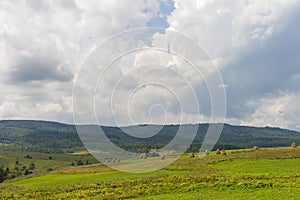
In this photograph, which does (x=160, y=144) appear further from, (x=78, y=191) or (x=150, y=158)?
(x=78, y=191)

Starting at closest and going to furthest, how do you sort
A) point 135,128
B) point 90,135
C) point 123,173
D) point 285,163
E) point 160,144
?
point 90,135 < point 135,128 < point 160,144 < point 285,163 < point 123,173

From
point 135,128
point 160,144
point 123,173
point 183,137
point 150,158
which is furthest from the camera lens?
point 123,173

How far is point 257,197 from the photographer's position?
27.7 metres

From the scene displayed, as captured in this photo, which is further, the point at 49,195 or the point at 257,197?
the point at 49,195

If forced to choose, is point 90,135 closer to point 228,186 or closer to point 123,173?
point 228,186

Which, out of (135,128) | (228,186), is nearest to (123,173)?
(228,186)

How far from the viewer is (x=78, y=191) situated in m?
38.8

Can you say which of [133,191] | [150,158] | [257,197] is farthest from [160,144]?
[257,197]

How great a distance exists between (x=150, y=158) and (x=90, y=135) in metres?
19.1

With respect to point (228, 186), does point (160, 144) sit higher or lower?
higher

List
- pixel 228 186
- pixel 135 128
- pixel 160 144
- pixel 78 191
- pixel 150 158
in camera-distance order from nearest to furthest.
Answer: pixel 135 128 → pixel 228 186 → pixel 78 191 → pixel 160 144 → pixel 150 158

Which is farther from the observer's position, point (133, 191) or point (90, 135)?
point (133, 191)

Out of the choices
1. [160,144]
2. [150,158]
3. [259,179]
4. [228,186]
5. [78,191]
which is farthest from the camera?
[150,158]

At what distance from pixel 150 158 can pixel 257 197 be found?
1907 centimetres
